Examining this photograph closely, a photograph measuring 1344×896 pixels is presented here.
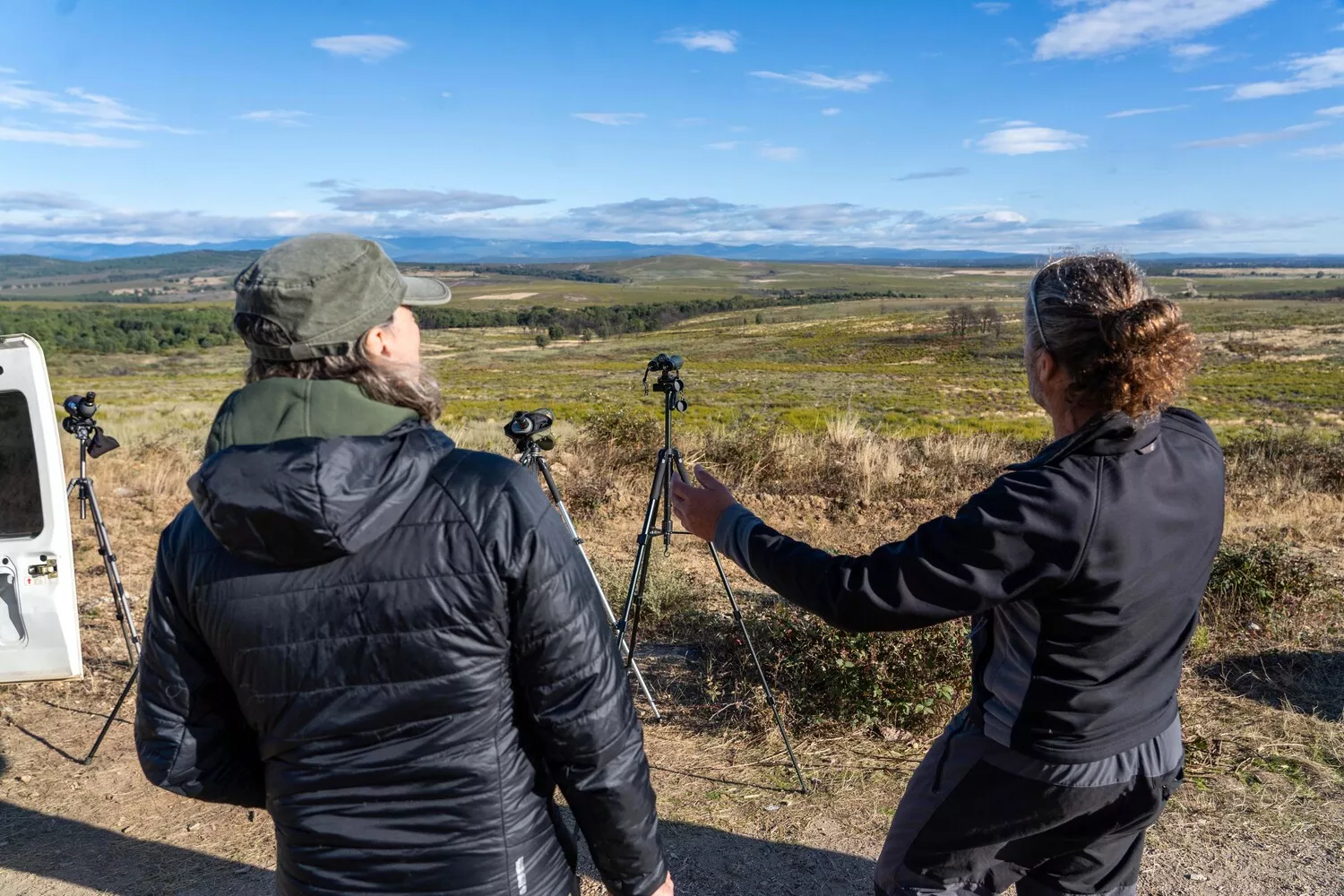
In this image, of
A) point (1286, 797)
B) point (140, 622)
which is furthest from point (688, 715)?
point (140, 622)

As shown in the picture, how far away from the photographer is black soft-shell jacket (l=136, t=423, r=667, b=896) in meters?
1.32

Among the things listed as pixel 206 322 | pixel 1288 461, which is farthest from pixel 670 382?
pixel 206 322

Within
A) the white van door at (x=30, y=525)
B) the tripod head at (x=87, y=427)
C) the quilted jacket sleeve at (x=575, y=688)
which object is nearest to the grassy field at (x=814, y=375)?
the tripod head at (x=87, y=427)

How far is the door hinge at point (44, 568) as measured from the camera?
393 centimetres

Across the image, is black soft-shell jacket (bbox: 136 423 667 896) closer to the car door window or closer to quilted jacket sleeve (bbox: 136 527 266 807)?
quilted jacket sleeve (bbox: 136 527 266 807)

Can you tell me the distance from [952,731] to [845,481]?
6.88 meters

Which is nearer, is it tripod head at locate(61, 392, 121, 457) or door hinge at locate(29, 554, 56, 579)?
door hinge at locate(29, 554, 56, 579)

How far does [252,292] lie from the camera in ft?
4.62

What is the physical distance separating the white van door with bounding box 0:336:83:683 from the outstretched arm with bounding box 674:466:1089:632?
3646 mm

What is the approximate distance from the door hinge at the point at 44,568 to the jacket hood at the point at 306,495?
10.9ft

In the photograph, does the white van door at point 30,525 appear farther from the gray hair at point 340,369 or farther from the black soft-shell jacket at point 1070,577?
the black soft-shell jacket at point 1070,577

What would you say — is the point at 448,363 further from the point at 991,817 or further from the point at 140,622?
the point at 991,817

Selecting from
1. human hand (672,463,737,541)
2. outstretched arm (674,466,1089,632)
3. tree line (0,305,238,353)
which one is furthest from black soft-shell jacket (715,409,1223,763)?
tree line (0,305,238,353)

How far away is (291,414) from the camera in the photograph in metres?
1.37
